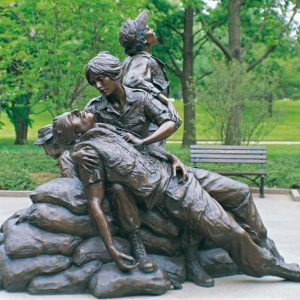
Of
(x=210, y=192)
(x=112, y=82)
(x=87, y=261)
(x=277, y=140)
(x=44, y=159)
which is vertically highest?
(x=112, y=82)

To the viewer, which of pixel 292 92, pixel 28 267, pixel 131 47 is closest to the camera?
pixel 28 267

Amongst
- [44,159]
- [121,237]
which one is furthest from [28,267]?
[44,159]

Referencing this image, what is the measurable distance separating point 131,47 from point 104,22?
8.41 metres

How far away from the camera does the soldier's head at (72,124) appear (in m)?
5.34

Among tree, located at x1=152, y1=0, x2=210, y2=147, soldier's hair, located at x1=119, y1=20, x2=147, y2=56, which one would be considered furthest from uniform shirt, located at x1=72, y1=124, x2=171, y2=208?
tree, located at x1=152, y1=0, x2=210, y2=147

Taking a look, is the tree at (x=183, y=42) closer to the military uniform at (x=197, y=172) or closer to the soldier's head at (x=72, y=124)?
the military uniform at (x=197, y=172)

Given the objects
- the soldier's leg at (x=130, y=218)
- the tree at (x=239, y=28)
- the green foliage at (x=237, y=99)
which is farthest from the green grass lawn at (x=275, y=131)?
the soldier's leg at (x=130, y=218)

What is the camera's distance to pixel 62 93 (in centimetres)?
1536

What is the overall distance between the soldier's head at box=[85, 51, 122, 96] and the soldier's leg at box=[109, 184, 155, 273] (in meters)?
0.94

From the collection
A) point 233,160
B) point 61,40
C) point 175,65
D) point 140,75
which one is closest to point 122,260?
point 140,75

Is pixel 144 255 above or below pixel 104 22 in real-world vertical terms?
below

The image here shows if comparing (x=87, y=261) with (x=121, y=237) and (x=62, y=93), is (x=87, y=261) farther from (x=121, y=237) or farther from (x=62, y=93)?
(x=62, y=93)

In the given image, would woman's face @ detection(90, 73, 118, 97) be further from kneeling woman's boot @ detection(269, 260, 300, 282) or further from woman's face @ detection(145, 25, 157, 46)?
kneeling woman's boot @ detection(269, 260, 300, 282)

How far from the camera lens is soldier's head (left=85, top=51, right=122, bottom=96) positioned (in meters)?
5.30
